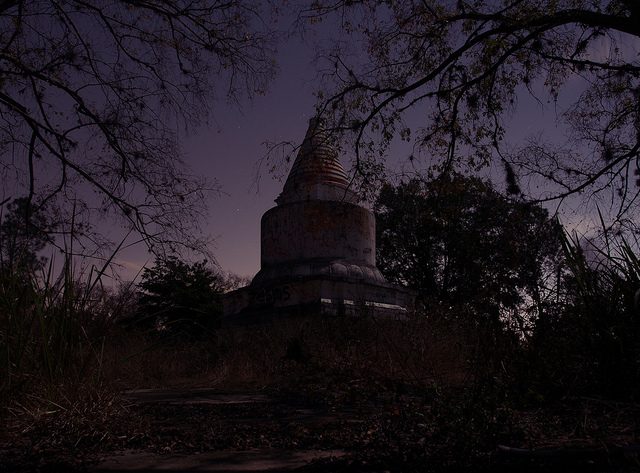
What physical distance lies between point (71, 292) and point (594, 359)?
3926 millimetres

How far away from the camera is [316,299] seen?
14234 millimetres

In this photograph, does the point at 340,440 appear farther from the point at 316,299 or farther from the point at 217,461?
the point at 316,299

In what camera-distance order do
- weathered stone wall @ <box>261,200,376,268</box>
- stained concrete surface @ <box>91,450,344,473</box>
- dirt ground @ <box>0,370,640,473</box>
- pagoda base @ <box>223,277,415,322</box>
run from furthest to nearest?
weathered stone wall @ <box>261,200,376,268</box> < pagoda base @ <box>223,277,415,322</box> < stained concrete surface @ <box>91,450,344,473</box> < dirt ground @ <box>0,370,640,473</box>

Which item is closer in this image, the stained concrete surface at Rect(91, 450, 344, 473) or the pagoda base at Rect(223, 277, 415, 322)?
the stained concrete surface at Rect(91, 450, 344, 473)

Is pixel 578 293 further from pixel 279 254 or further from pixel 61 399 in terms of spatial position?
pixel 279 254

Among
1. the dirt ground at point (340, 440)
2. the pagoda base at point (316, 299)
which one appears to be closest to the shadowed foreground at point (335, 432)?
the dirt ground at point (340, 440)

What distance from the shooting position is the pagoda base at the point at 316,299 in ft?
46.3

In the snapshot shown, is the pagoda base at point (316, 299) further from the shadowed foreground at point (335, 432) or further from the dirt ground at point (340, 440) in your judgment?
the dirt ground at point (340, 440)

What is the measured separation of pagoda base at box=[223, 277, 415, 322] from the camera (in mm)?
14109

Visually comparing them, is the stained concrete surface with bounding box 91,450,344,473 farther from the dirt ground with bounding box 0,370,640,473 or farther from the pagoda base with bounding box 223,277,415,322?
the pagoda base with bounding box 223,277,415,322

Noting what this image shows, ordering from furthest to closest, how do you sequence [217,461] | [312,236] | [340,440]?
[312,236] → [340,440] → [217,461]

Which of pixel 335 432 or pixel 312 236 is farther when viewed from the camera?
pixel 312 236

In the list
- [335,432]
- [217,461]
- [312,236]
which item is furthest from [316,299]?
[217,461]

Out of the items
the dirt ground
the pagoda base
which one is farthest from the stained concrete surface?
the pagoda base
